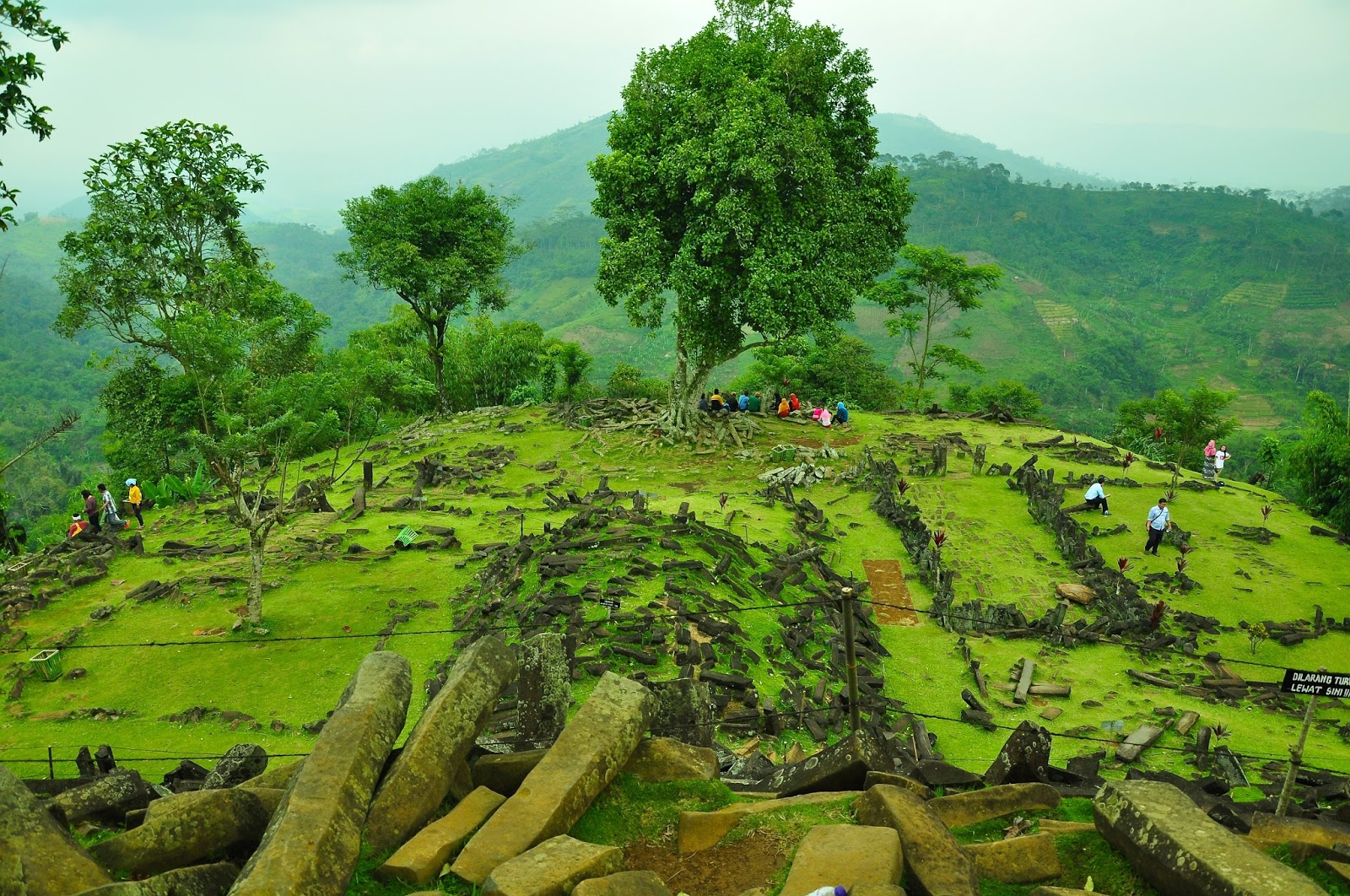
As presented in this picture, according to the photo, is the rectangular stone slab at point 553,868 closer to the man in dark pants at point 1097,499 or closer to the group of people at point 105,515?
the man in dark pants at point 1097,499

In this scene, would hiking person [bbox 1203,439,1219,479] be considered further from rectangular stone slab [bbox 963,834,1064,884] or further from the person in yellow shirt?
the person in yellow shirt

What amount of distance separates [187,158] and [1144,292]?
15504 cm

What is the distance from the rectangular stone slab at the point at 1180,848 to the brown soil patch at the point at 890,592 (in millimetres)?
11165

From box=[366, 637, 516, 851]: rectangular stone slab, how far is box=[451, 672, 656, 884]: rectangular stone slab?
0.66m

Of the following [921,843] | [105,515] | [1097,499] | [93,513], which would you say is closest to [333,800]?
[921,843]

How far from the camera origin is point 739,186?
2511 cm

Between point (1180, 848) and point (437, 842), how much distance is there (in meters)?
4.85

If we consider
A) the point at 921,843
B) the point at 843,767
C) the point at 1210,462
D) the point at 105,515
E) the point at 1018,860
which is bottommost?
the point at 1210,462

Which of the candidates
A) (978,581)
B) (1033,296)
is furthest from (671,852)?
(1033,296)

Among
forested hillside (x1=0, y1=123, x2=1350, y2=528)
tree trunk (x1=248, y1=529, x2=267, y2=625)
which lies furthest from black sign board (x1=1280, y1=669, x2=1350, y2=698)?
forested hillside (x1=0, y1=123, x2=1350, y2=528)

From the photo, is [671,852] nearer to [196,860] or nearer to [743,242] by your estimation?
[196,860]

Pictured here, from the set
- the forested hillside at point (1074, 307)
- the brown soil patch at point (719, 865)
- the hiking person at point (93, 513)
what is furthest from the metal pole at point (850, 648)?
the forested hillside at point (1074, 307)

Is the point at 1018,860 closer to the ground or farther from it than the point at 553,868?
closer to the ground

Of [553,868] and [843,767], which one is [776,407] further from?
[553,868]
